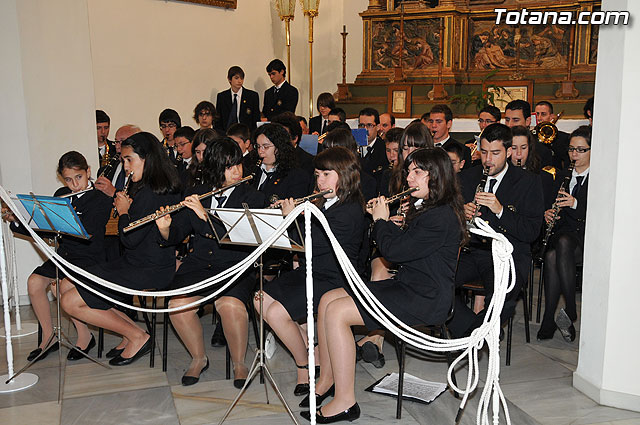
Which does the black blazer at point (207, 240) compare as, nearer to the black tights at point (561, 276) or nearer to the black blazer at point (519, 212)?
→ the black blazer at point (519, 212)

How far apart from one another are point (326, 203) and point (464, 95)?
21.2ft

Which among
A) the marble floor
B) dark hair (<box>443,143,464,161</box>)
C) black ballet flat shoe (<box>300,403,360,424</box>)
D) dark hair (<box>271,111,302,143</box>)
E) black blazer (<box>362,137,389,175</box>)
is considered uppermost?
dark hair (<box>271,111,302,143</box>)

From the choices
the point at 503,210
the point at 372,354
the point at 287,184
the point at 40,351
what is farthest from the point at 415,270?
the point at 40,351

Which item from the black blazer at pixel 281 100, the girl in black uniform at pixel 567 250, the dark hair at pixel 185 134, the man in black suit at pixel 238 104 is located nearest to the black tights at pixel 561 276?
the girl in black uniform at pixel 567 250

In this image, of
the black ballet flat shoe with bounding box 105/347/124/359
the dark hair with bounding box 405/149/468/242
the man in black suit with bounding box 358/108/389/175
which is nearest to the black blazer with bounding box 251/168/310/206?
the man in black suit with bounding box 358/108/389/175

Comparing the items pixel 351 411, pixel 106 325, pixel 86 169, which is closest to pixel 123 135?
pixel 86 169

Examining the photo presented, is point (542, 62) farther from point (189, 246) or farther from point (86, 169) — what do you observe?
point (86, 169)

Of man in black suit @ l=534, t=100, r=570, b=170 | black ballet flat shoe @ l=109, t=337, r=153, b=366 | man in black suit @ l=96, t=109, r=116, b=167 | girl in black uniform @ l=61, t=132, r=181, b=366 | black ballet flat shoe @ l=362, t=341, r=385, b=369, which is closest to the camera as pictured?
girl in black uniform @ l=61, t=132, r=181, b=366

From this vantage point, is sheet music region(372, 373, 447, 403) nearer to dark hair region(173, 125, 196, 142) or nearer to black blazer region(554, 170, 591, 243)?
black blazer region(554, 170, 591, 243)

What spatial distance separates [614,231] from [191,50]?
7360mm

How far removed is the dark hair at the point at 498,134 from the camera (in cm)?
440

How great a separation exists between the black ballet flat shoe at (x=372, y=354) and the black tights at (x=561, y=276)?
1.30m

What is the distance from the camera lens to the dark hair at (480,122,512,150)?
14.4ft

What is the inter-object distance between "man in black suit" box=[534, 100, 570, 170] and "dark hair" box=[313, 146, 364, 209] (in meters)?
3.30
